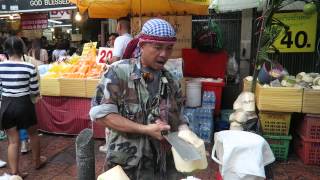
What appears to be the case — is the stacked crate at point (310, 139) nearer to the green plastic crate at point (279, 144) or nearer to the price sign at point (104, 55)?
the green plastic crate at point (279, 144)

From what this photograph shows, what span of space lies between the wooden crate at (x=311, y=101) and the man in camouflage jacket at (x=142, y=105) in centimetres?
344

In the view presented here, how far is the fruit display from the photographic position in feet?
21.6

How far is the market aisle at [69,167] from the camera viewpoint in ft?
16.8

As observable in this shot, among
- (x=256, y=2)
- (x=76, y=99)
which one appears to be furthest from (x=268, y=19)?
(x=76, y=99)

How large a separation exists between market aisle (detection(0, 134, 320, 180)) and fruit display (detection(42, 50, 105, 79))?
1253mm

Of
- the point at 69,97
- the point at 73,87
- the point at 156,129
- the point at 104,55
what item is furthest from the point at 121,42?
the point at 156,129

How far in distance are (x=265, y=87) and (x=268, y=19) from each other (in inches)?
42.1

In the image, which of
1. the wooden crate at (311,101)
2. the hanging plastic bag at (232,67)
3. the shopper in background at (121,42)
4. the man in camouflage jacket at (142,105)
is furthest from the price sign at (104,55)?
the man in camouflage jacket at (142,105)

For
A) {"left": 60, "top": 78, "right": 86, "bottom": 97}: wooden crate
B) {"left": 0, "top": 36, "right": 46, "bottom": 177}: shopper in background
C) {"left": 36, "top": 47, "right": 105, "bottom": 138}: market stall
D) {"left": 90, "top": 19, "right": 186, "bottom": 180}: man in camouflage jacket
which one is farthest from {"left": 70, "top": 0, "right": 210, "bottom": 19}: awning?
{"left": 90, "top": 19, "right": 186, "bottom": 180}: man in camouflage jacket

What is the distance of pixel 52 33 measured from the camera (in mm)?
17297

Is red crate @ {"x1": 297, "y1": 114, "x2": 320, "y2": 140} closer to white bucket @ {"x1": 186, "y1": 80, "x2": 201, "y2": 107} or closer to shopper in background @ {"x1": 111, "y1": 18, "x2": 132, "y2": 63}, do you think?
white bucket @ {"x1": 186, "y1": 80, "x2": 201, "y2": 107}

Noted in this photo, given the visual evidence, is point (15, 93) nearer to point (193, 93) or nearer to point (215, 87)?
point (193, 93)

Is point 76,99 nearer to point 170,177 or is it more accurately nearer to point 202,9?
point 202,9

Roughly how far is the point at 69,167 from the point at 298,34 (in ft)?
16.2
